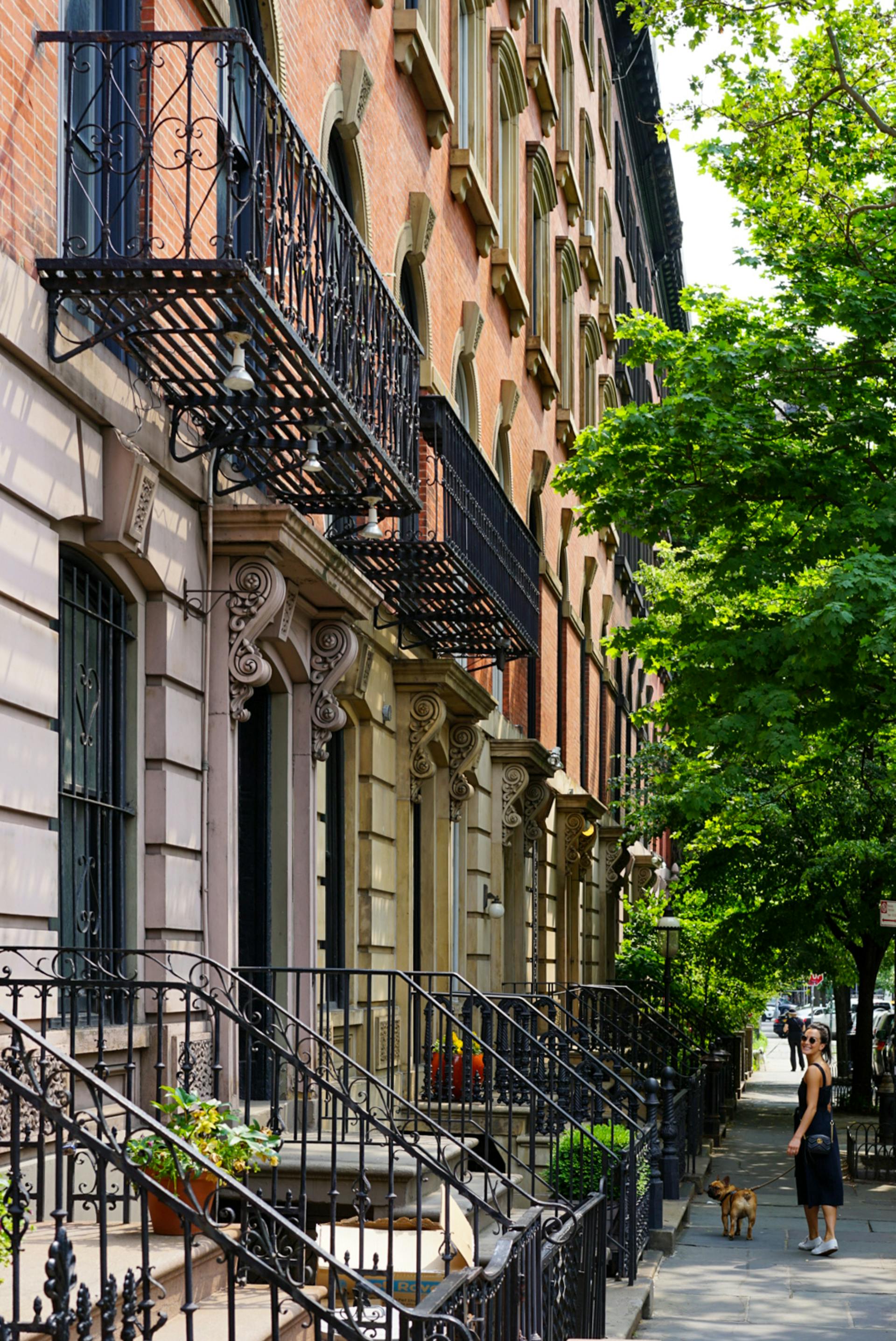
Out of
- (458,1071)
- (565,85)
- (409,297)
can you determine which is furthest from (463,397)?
(565,85)

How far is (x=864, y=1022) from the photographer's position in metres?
29.2

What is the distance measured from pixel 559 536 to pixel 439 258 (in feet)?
32.7

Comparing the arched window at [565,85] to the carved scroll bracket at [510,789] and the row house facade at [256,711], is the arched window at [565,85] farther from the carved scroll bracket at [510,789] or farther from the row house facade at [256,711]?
the carved scroll bracket at [510,789]

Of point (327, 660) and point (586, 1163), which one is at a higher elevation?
point (327, 660)

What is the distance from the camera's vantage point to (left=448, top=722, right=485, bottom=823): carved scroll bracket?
1741 centimetres

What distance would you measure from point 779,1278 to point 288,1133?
4295 millimetres

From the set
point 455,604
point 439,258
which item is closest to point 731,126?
point 439,258

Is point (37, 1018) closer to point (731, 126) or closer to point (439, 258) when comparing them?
point (439, 258)

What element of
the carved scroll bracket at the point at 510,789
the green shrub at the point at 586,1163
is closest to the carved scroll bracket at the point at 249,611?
the green shrub at the point at 586,1163

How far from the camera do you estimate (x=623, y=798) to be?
3008 centimetres

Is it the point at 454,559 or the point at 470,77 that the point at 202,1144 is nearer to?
the point at 454,559

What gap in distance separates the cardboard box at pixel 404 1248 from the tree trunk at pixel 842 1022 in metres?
33.3

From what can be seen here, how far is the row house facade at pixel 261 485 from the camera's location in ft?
25.1

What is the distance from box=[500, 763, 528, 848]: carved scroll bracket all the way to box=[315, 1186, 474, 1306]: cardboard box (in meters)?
12.0
